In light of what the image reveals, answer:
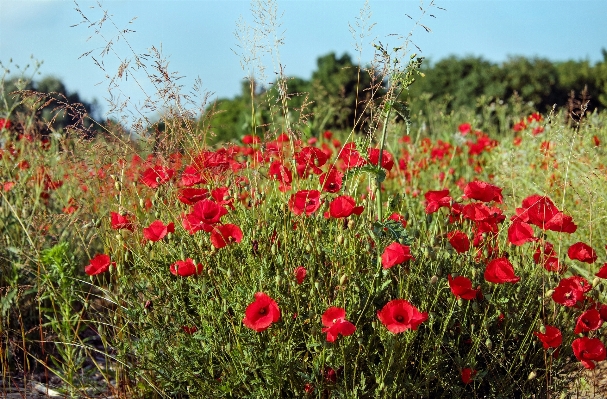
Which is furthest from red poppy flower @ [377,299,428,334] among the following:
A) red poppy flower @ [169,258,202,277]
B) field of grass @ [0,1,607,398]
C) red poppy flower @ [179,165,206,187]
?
red poppy flower @ [179,165,206,187]

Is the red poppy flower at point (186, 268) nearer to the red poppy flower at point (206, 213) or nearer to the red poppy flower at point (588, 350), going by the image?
the red poppy flower at point (206, 213)

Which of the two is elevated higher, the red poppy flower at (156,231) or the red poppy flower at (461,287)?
the red poppy flower at (156,231)

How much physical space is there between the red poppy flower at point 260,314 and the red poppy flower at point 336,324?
0.14 meters

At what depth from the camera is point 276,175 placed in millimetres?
2637

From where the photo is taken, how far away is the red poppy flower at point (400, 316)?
1.83m

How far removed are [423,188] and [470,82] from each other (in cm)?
1782

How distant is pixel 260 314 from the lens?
1913 millimetres

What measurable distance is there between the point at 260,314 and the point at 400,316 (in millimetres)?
398

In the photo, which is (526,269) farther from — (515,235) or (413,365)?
(413,365)

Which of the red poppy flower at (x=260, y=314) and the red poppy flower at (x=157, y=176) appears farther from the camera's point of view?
the red poppy flower at (x=157, y=176)

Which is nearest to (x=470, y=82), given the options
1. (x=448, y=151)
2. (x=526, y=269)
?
(x=448, y=151)

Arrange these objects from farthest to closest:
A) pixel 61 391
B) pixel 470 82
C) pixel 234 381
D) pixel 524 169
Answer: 1. pixel 470 82
2. pixel 524 169
3. pixel 61 391
4. pixel 234 381

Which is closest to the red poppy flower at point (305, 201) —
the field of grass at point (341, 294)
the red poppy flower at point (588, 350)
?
the field of grass at point (341, 294)

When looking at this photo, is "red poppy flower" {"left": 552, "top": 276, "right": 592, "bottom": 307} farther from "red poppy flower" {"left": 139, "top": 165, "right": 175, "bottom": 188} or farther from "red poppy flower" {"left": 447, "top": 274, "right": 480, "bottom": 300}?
"red poppy flower" {"left": 139, "top": 165, "right": 175, "bottom": 188}
